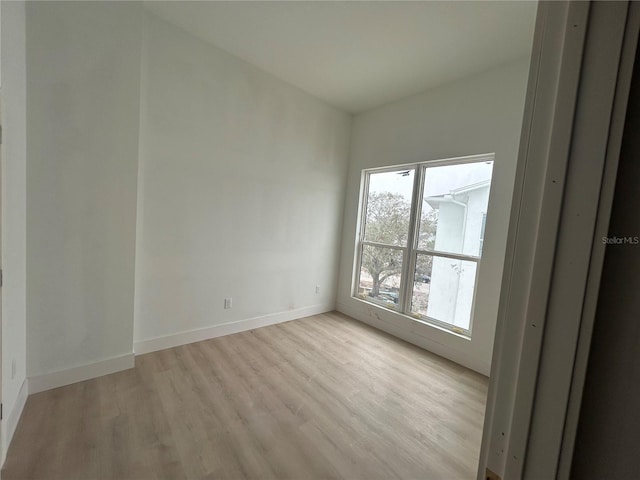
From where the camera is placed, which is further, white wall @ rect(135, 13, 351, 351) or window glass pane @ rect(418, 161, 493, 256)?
window glass pane @ rect(418, 161, 493, 256)

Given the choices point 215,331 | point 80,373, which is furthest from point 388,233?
point 80,373

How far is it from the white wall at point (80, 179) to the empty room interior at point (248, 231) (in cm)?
1

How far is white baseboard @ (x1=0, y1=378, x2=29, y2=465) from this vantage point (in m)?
1.45

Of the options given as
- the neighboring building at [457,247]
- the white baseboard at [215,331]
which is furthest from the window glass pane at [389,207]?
the white baseboard at [215,331]

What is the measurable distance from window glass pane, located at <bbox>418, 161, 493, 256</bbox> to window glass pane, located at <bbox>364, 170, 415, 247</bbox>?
0.80ft

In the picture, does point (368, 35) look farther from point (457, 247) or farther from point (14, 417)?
point (14, 417)

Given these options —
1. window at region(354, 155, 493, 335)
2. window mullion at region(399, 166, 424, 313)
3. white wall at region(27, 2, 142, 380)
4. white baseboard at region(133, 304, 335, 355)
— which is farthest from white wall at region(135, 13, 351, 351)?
window mullion at region(399, 166, 424, 313)

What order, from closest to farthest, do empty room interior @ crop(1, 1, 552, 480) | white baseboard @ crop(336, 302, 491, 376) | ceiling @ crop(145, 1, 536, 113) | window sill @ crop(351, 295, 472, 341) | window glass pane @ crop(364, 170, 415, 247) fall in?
empty room interior @ crop(1, 1, 552, 480) → ceiling @ crop(145, 1, 536, 113) → white baseboard @ crop(336, 302, 491, 376) → window sill @ crop(351, 295, 472, 341) → window glass pane @ crop(364, 170, 415, 247)

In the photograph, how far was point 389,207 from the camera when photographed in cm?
372

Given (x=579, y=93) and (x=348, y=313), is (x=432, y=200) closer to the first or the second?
(x=348, y=313)
